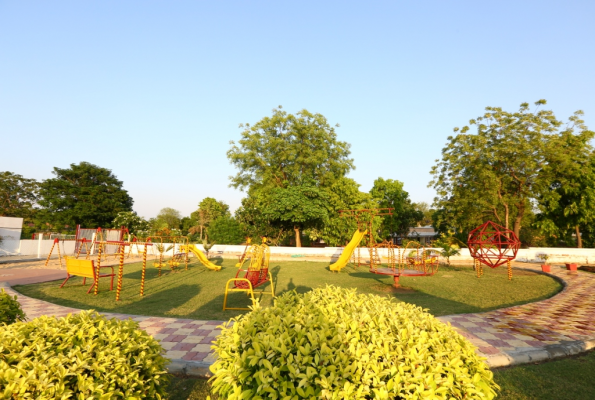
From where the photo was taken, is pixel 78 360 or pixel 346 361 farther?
pixel 78 360

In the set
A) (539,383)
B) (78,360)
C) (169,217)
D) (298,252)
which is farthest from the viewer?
(169,217)

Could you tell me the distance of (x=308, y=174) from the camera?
32000mm

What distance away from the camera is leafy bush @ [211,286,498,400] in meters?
1.82

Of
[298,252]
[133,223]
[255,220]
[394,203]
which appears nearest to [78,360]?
[298,252]

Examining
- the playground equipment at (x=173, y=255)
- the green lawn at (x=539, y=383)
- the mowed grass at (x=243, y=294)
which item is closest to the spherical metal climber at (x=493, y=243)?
the mowed grass at (x=243, y=294)

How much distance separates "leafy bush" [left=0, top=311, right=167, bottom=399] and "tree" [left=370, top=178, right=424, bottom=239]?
128ft

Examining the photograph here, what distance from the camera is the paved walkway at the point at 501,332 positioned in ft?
14.2

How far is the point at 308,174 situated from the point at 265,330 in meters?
30.0

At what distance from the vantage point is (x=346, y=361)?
1.92 meters

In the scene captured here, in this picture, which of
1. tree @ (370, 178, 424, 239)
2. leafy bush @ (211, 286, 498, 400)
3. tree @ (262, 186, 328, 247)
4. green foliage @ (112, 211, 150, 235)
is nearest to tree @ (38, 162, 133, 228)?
green foliage @ (112, 211, 150, 235)

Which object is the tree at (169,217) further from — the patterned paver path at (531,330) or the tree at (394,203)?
the patterned paver path at (531,330)

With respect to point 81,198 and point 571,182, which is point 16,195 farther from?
point 571,182

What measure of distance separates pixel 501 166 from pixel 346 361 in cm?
2840

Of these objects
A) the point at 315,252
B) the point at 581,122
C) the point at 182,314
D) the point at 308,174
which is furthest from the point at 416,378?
the point at 581,122
